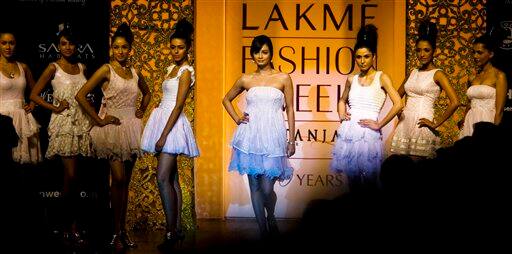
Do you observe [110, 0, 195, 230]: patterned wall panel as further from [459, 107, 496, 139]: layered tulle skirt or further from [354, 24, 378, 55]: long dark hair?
[459, 107, 496, 139]: layered tulle skirt

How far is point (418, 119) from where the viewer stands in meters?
6.24

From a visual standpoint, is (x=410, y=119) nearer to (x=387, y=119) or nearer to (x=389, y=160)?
(x=387, y=119)

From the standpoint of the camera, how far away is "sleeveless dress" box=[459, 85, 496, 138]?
637cm

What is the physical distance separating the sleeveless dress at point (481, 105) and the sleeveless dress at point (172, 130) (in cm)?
233

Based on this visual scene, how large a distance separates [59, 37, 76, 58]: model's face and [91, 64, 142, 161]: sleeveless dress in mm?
444

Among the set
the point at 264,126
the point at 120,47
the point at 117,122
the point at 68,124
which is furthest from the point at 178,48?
the point at 68,124

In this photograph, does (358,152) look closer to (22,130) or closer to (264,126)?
(264,126)

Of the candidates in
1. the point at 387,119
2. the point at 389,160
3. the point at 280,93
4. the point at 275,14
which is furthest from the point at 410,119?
the point at 389,160

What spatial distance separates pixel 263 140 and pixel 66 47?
1.70 meters

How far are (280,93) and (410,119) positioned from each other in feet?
3.86

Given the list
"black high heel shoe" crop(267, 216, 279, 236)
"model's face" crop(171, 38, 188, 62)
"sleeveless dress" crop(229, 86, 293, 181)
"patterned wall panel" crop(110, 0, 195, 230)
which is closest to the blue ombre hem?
"sleeveless dress" crop(229, 86, 293, 181)

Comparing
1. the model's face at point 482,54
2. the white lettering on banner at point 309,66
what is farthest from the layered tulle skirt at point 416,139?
the white lettering on banner at point 309,66

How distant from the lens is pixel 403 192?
3.20m

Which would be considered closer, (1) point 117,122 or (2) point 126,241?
(1) point 117,122
